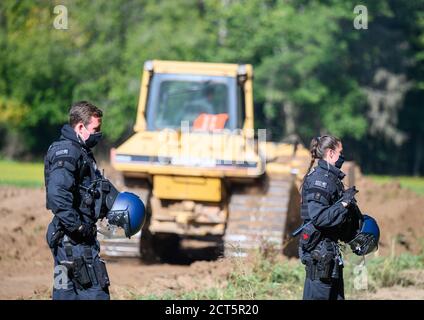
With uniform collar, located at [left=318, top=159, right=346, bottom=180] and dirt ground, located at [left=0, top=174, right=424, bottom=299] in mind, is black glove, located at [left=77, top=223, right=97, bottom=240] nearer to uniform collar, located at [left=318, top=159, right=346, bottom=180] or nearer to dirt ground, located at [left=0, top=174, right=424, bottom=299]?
uniform collar, located at [left=318, top=159, right=346, bottom=180]

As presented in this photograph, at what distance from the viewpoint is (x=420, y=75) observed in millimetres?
47469

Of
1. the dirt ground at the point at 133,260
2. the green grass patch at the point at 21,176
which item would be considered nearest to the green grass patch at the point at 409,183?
the dirt ground at the point at 133,260

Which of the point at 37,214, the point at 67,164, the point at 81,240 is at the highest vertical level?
the point at 67,164

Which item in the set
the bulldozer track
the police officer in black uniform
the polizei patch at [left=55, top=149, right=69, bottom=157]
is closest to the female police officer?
the police officer in black uniform

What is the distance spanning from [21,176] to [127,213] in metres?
22.7

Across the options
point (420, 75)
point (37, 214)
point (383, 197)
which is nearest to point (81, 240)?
point (37, 214)

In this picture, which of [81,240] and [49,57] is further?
[49,57]

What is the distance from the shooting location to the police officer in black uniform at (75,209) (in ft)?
23.8

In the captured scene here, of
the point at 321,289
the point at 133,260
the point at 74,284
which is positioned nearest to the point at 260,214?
the point at 133,260

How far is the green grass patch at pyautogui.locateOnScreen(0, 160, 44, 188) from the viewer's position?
25.3 m

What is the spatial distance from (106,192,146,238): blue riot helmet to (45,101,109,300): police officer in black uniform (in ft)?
0.52
